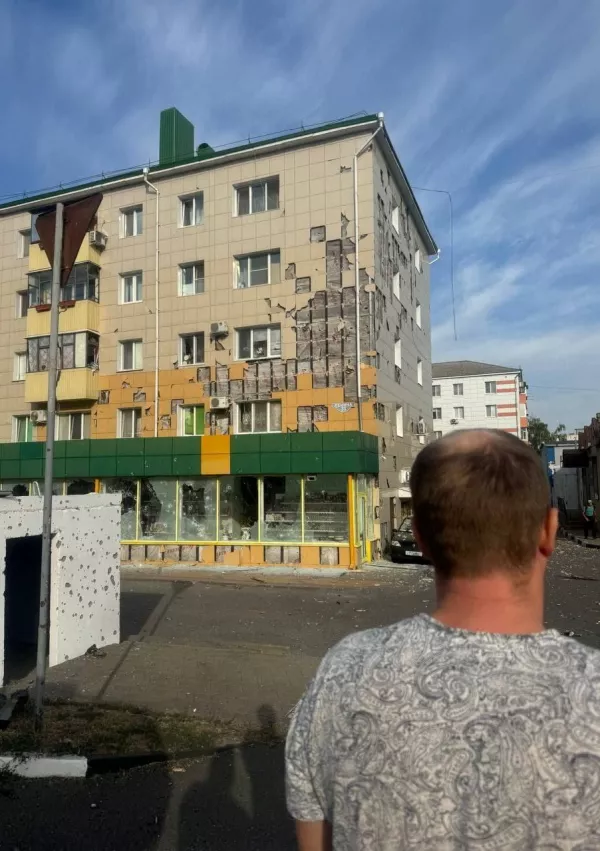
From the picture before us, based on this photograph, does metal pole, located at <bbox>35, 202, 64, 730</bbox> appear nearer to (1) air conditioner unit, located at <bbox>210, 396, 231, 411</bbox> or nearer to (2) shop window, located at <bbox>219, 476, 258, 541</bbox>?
(2) shop window, located at <bbox>219, 476, 258, 541</bbox>

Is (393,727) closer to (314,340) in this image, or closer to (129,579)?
(129,579)

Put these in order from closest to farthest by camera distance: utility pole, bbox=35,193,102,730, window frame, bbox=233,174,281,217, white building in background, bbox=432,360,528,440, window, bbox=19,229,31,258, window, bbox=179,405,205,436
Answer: utility pole, bbox=35,193,102,730 → window frame, bbox=233,174,281,217 → window, bbox=179,405,205,436 → window, bbox=19,229,31,258 → white building in background, bbox=432,360,528,440

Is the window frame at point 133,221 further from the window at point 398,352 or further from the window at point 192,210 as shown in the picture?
the window at point 398,352

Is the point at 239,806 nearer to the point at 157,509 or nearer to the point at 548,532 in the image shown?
the point at 548,532

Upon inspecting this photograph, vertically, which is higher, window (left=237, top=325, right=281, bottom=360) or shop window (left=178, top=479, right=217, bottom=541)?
window (left=237, top=325, right=281, bottom=360)

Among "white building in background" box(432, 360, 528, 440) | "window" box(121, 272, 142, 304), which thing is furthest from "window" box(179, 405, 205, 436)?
"white building in background" box(432, 360, 528, 440)

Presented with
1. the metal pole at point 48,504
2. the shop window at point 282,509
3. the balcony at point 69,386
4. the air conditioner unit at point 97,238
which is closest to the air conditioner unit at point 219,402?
the shop window at point 282,509

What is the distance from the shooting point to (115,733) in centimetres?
494

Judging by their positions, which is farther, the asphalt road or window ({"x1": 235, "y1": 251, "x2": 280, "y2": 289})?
window ({"x1": 235, "y1": 251, "x2": 280, "y2": 289})

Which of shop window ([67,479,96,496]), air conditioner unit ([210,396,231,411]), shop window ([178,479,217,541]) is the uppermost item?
air conditioner unit ([210,396,231,411])

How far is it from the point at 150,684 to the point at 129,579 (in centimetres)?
1045

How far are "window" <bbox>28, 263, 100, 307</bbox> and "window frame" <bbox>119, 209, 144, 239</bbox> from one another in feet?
5.46

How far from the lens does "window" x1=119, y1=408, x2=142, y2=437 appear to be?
71.1 ft

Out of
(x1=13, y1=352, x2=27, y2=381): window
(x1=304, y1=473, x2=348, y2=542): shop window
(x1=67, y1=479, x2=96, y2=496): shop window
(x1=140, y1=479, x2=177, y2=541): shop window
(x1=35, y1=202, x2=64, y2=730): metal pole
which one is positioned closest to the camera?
(x1=35, y1=202, x2=64, y2=730): metal pole
